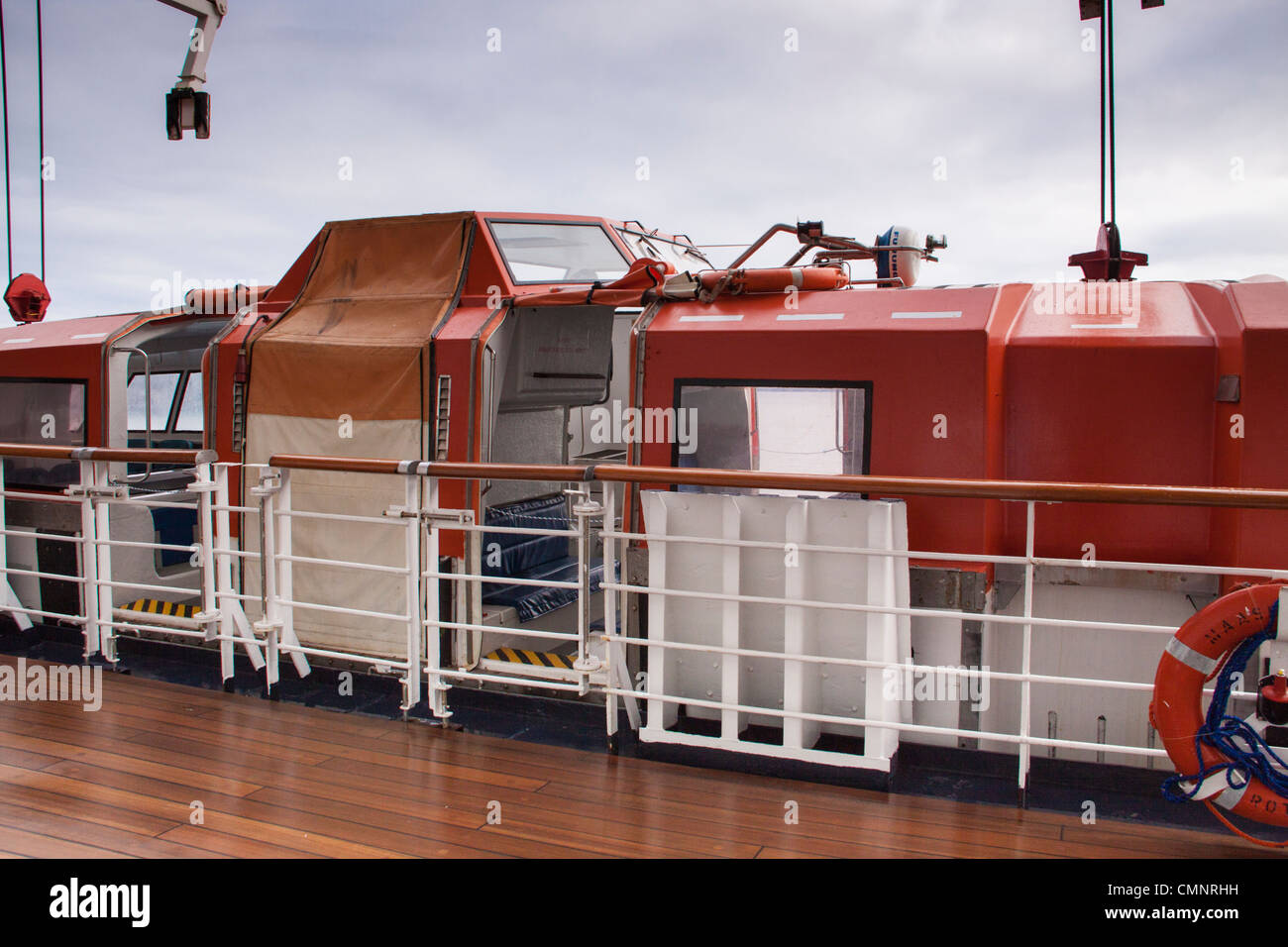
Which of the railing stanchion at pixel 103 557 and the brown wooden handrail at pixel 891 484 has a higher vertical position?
the brown wooden handrail at pixel 891 484

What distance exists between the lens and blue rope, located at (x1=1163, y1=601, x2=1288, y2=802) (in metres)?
2.81

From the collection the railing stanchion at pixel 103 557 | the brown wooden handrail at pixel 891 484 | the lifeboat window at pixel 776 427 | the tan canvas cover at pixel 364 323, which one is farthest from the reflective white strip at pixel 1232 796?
the railing stanchion at pixel 103 557

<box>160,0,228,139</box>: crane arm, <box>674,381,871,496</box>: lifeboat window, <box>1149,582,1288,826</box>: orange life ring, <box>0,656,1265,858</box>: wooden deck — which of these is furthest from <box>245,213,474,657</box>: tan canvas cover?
<box>1149,582,1288,826</box>: orange life ring

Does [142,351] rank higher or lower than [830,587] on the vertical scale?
higher

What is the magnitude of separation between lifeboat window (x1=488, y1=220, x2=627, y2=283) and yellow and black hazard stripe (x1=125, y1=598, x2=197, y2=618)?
256cm

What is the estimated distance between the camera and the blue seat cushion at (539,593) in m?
5.40

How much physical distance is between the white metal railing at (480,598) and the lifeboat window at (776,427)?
0.42 m

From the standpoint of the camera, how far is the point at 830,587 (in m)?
3.62

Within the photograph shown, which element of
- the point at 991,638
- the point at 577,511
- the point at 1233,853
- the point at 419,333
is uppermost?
the point at 419,333

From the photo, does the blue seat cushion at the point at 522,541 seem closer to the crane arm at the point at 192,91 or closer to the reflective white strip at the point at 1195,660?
the reflective white strip at the point at 1195,660

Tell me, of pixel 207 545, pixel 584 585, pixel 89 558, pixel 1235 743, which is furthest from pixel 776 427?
pixel 89 558
